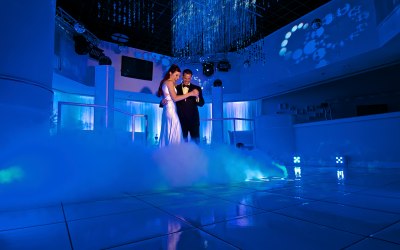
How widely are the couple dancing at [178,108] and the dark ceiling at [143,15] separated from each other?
4387mm

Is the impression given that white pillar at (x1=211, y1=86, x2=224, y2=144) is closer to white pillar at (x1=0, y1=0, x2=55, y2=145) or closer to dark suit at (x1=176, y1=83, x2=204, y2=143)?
dark suit at (x1=176, y1=83, x2=204, y2=143)

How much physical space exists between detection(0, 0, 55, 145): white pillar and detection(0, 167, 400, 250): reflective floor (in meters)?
0.70

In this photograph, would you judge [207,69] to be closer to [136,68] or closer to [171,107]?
[136,68]

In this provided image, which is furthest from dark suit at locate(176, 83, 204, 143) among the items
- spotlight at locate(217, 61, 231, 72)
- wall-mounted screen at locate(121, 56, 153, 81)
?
wall-mounted screen at locate(121, 56, 153, 81)

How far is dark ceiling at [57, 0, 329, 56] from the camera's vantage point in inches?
234

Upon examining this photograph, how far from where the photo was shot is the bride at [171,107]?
243cm

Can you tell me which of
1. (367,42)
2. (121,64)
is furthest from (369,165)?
(121,64)

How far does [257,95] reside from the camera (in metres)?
9.33

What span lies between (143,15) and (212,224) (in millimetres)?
6783

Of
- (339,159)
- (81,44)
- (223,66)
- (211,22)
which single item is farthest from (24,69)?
(223,66)

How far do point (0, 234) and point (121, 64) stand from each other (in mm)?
8241

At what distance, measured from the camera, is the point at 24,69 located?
162 cm

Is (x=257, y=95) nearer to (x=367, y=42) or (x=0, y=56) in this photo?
(x=367, y=42)

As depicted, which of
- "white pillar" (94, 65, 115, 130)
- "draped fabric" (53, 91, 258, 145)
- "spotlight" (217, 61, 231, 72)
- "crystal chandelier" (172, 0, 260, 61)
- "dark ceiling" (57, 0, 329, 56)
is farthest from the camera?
"draped fabric" (53, 91, 258, 145)
